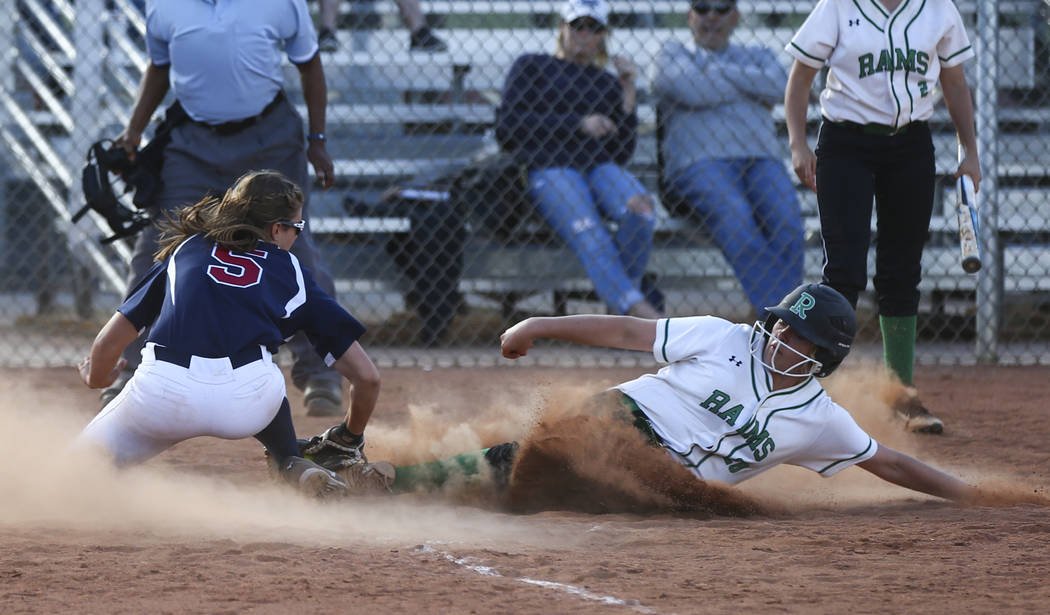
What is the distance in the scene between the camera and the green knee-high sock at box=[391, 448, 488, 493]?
382 cm

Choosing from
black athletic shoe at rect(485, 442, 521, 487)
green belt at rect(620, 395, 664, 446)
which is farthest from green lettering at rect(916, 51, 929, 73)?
black athletic shoe at rect(485, 442, 521, 487)

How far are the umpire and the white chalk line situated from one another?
8.42 ft

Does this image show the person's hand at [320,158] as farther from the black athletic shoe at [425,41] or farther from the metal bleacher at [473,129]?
the black athletic shoe at [425,41]

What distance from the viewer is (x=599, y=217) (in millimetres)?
7488

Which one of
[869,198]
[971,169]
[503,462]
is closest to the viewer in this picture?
[503,462]

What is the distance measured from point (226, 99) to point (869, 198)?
2758 millimetres

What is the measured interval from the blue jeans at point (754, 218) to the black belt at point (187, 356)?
4167 millimetres

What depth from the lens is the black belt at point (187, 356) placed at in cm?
358

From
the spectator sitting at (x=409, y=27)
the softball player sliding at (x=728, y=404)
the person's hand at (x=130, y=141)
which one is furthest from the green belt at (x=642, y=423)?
the spectator sitting at (x=409, y=27)

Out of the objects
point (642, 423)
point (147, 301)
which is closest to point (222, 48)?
point (147, 301)

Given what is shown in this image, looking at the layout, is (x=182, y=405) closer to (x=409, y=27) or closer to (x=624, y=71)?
(x=624, y=71)

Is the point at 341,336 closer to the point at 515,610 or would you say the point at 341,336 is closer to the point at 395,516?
the point at 395,516

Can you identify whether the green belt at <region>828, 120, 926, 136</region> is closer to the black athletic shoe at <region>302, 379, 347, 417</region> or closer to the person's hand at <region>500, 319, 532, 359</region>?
the person's hand at <region>500, 319, 532, 359</region>

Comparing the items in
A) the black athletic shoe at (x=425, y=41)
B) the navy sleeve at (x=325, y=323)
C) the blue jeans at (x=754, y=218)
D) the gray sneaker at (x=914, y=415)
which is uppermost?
the black athletic shoe at (x=425, y=41)
